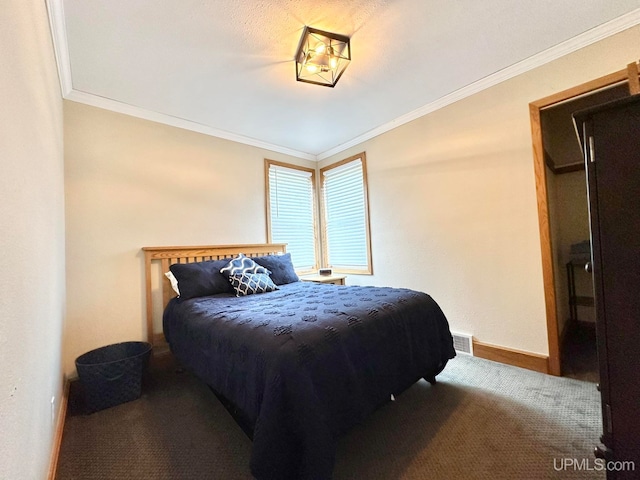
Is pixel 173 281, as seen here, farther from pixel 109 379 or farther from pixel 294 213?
pixel 294 213

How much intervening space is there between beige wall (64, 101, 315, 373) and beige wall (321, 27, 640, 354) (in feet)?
7.14

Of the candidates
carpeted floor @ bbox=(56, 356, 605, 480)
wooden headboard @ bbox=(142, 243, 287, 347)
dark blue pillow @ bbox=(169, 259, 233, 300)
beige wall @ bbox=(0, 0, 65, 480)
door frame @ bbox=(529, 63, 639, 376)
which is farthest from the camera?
wooden headboard @ bbox=(142, 243, 287, 347)

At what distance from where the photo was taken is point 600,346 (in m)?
0.91

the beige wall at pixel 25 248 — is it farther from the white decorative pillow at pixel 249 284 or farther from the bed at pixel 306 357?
the white decorative pillow at pixel 249 284

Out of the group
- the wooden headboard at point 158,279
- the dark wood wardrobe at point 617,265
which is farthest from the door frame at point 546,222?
the wooden headboard at point 158,279

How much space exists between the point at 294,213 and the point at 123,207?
2088 mm

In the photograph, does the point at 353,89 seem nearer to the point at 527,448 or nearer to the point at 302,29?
the point at 302,29

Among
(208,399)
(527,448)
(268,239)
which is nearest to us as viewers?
(527,448)

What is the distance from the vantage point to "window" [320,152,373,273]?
3.66m

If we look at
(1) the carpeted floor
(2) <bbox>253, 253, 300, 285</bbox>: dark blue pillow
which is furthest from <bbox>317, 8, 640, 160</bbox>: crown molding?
(1) the carpeted floor

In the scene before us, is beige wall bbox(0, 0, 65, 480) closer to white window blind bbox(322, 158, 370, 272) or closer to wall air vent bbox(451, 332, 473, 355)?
wall air vent bbox(451, 332, 473, 355)

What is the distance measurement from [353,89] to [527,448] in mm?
2867

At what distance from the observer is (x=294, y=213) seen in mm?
3994

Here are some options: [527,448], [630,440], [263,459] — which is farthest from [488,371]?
[263,459]
